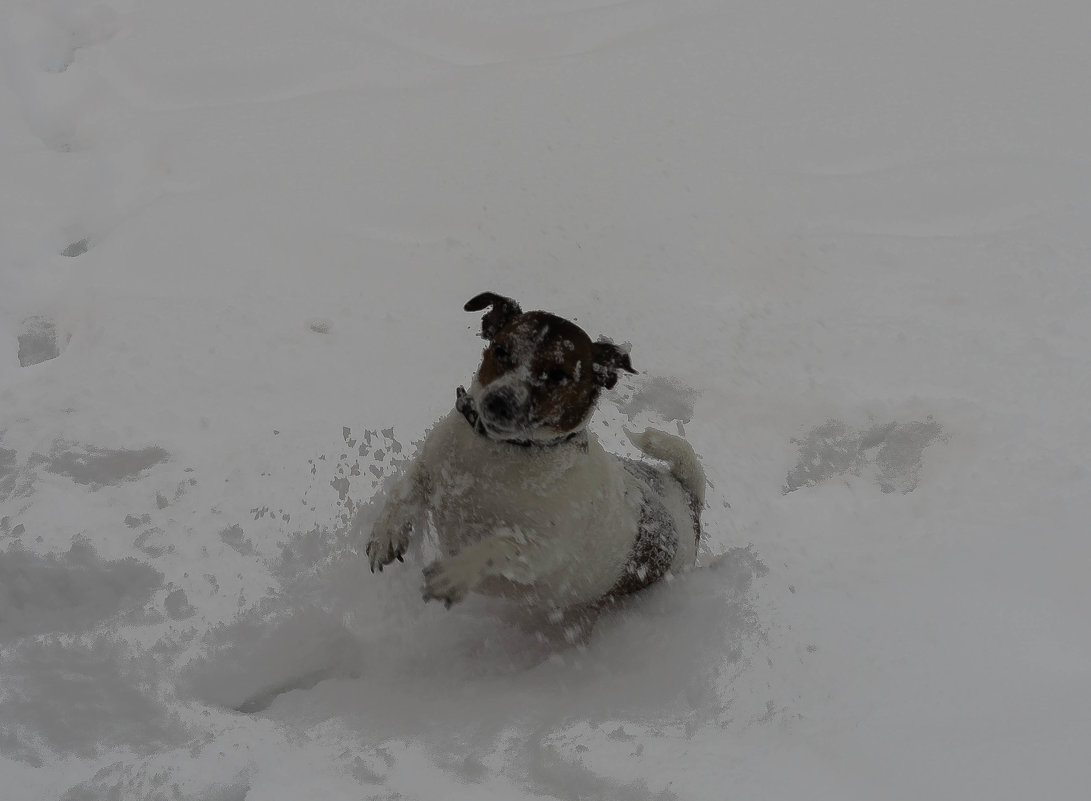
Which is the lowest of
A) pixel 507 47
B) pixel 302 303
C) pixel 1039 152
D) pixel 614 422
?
pixel 614 422

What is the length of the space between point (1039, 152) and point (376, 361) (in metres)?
4.51

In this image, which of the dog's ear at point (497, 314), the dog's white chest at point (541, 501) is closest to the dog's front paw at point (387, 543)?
the dog's white chest at point (541, 501)

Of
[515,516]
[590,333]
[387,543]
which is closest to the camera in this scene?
[515,516]

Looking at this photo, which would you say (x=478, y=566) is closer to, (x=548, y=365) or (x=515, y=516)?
(x=515, y=516)

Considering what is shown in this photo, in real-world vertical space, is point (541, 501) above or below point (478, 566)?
above

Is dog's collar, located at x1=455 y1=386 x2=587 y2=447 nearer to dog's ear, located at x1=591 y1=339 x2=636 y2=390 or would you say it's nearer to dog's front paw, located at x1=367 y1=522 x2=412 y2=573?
dog's ear, located at x1=591 y1=339 x2=636 y2=390

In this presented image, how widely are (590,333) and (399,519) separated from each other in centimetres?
175

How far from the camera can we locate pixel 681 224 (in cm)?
471

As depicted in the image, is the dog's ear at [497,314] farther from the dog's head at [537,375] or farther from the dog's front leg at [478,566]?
the dog's front leg at [478,566]

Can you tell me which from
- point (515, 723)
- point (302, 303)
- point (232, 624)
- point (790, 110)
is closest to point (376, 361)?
point (302, 303)

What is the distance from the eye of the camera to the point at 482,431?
256 centimetres

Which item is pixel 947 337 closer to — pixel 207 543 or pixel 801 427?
pixel 801 427

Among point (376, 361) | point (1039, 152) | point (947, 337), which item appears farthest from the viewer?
point (1039, 152)

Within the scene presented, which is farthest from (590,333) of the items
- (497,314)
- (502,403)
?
(502,403)
